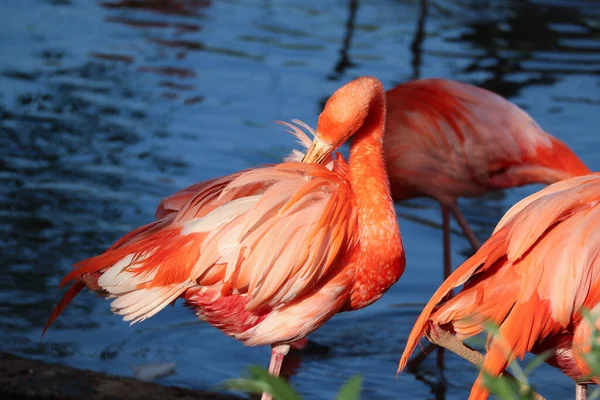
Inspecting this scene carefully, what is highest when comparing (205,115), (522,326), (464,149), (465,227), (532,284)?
(532,284)

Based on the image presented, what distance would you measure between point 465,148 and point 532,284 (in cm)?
233

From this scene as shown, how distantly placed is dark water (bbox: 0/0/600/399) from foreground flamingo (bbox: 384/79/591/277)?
59 centimetres

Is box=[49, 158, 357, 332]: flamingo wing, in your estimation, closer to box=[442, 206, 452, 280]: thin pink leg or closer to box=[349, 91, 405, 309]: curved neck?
box=[349, 91, 405, 309]: curved neck

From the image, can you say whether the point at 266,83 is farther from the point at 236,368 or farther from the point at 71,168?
the point at 236,368

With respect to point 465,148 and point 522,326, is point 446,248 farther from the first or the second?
point 522,326

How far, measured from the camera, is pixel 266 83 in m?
8.74

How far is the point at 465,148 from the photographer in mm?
5438

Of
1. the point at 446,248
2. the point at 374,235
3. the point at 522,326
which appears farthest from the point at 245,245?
the point at 446,248

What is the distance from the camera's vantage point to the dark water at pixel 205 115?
4.82 m

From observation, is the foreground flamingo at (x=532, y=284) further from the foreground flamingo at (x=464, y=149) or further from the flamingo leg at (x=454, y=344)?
the foreground flamingo at (x=464, y=149)

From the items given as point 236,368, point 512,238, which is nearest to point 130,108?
point 236,368

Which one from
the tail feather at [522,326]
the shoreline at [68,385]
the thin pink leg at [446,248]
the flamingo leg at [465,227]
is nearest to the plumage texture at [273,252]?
the shoreline at [68,385]

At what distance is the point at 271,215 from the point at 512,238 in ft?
2.80

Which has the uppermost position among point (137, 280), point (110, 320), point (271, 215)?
point (271, 215)
